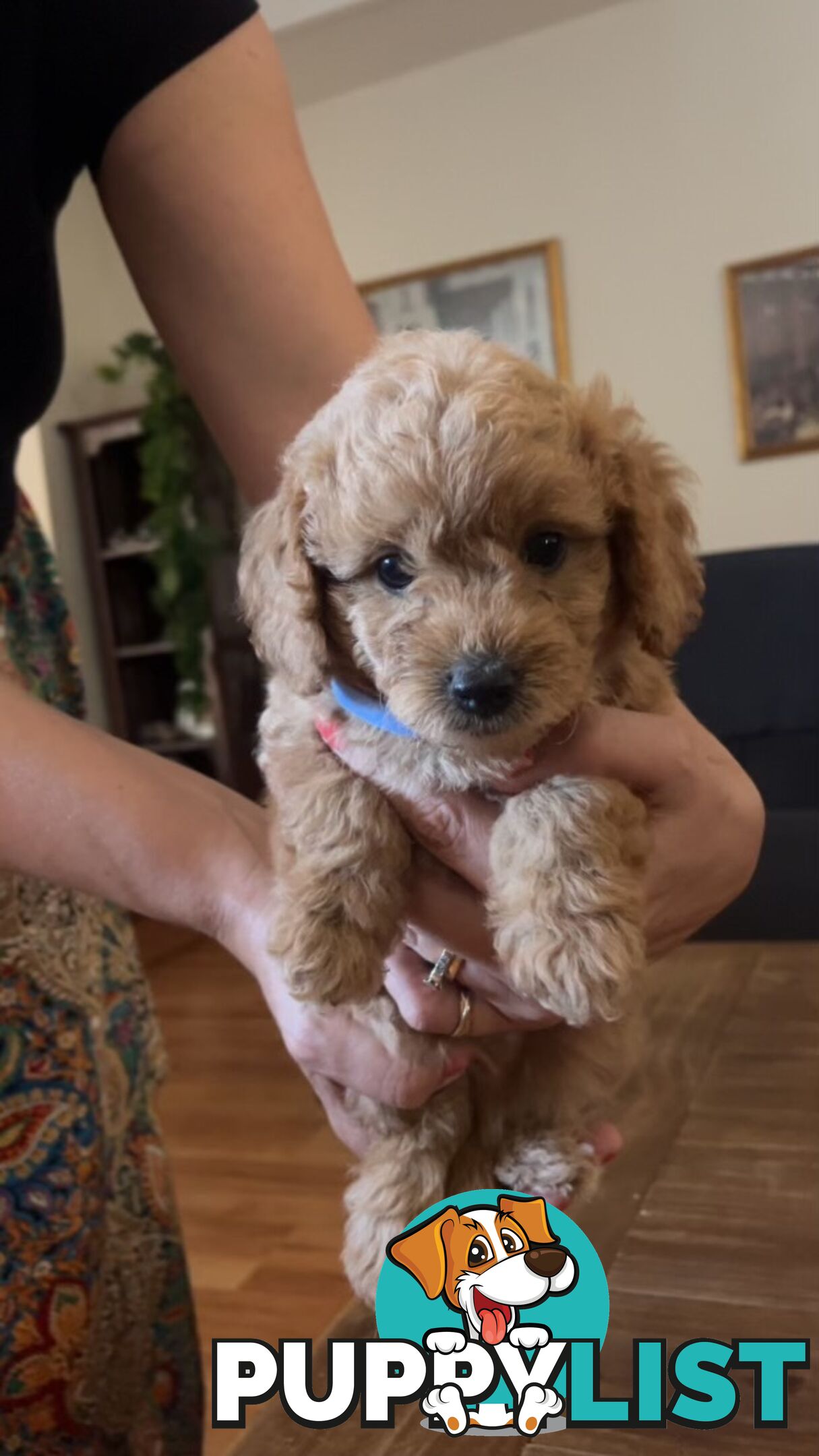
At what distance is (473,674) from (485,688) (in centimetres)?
2

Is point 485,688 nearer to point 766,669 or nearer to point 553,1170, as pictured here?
point 553,1170

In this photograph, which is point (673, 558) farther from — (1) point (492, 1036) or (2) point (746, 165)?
(2) point (746, 165)

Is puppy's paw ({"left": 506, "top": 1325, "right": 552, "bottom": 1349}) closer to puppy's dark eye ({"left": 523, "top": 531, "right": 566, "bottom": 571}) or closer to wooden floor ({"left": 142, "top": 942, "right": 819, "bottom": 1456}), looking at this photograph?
wooden floor ({"left": 142, "top": 942, "right": 819, "bottom": 1456})

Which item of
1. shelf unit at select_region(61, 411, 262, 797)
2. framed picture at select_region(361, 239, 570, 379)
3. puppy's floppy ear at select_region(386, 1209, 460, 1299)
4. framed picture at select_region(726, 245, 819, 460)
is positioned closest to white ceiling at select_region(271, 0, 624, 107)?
framed picture at select_region(361, 239, 570, 379)

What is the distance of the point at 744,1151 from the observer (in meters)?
1.37

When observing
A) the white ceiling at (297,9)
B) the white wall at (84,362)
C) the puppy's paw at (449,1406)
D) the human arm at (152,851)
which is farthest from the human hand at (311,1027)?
the white wall at (84,362)

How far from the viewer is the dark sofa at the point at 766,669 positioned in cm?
438

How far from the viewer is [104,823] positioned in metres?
1.14

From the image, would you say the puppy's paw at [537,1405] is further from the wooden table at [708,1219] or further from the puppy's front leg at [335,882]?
the puppy's front leg at [335,882]

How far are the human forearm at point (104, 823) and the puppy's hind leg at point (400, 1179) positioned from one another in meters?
0.31

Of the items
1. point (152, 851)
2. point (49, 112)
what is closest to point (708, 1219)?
point (152, 851)

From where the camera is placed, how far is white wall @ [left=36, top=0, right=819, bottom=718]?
5.05 metres

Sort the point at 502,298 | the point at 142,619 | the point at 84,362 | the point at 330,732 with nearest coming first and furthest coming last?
the point at 330,732 → the point at 502,298 → the point at 84,362 → the point at 142,619

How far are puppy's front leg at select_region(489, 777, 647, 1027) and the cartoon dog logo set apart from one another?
0.34 meters
